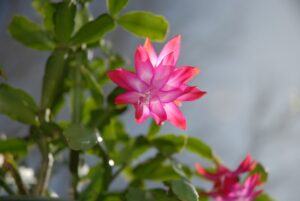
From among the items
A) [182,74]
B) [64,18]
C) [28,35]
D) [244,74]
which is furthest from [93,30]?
[244,74]

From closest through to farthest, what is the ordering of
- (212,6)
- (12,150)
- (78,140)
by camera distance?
(78,140) → (12,150) → (212,6)

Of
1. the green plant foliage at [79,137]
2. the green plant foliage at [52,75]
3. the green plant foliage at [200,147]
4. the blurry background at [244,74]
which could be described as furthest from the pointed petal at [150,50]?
the blurry background at [244,74]

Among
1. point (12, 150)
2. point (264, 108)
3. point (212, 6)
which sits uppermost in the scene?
point (212, 6)

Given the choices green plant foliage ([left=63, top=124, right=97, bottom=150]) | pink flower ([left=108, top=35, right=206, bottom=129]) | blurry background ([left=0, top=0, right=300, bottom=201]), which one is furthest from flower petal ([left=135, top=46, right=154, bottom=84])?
blurry background ([left=0, top=0, right=300, bottom=201])

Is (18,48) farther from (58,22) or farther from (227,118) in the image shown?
(58,22)

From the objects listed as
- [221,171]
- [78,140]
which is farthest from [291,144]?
[78,140]

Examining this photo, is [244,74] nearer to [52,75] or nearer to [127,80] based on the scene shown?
[52,75]

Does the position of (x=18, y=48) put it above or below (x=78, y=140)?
above

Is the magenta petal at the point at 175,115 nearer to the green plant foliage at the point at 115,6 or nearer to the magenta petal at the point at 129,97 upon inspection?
the magenta petal at the point at 129,97
